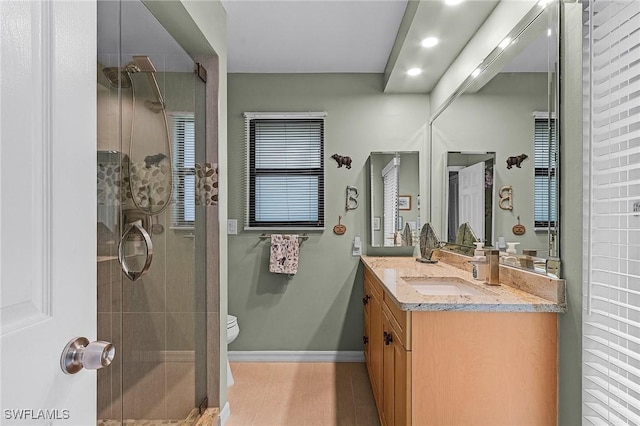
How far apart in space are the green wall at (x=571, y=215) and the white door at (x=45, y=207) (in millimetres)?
1546

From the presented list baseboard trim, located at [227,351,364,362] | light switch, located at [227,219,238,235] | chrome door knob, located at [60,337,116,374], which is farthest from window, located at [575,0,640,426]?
light switch, located at [227,219,238,235]

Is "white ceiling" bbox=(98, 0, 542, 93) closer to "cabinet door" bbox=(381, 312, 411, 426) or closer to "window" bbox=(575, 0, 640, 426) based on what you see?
"window" bbox=(575, 0, 640, 426)

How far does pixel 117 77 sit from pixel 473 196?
206 centimetres

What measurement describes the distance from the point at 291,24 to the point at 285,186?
1.36 metres

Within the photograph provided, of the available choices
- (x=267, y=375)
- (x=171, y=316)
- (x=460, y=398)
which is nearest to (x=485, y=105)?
(x=460, y=398)

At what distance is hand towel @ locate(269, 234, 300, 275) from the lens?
11.6 ft

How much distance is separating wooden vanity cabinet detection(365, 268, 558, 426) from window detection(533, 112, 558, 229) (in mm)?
415

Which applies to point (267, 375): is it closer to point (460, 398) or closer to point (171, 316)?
point (171, 316)

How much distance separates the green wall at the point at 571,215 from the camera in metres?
1.46

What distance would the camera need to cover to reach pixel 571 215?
59.7 inches

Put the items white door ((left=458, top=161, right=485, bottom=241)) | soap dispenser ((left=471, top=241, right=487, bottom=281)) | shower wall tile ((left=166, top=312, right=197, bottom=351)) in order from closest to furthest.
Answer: shower wall tile ((left=166, top=312, right=197, bottom=351))
soap dispenser ((left=471, top=241, right=487, bottom=281))
white door ((left=458, top=161, right=485, bottom=241))

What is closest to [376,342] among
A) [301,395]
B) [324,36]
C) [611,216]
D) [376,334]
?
[376,334]

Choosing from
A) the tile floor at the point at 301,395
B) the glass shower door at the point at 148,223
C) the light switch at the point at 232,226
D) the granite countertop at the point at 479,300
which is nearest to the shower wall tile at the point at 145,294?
the glass shower door at the point at 148,223

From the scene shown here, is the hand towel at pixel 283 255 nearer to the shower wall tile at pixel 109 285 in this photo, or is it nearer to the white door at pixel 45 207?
the shower wall tile at pixel 109 285
